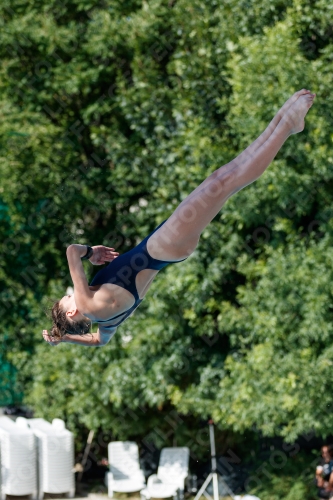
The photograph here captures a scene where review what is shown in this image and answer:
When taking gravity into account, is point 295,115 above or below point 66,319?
above

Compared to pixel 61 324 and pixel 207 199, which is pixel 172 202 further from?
pixel 207 199

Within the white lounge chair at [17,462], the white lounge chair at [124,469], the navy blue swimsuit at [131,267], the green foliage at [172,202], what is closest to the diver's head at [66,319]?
the navy blue swimsuit at [131,267]

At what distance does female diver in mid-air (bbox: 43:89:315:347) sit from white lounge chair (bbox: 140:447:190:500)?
6.57 m

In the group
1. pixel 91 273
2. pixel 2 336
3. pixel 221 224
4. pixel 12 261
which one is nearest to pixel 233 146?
pixel 221 224

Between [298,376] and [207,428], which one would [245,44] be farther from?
[207,428]

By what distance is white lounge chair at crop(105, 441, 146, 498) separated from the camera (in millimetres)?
10844

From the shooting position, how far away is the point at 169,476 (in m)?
10.6

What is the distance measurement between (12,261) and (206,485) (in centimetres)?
372

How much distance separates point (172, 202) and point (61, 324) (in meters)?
5.78

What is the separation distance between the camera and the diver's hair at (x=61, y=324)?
14.2ft

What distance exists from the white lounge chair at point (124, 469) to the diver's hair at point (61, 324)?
22.6 feet

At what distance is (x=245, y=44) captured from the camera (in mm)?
8656

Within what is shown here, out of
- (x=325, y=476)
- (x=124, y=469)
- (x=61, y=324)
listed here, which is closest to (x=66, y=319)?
(x=61, y=324)

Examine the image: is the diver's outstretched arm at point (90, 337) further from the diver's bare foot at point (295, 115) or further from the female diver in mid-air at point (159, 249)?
the diver's bare foot at point (295, 115)
